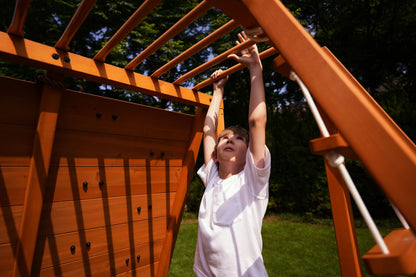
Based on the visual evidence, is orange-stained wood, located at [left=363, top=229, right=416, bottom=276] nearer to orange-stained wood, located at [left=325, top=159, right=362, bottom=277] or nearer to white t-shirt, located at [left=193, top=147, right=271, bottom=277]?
orange-stained wood, located at [left=325, top=159, right=362, bottom=277]

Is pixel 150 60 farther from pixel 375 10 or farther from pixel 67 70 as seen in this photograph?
pixel 375 10

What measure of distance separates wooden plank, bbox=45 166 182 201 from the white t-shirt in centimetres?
90

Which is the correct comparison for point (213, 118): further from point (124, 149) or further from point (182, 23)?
point (182, 23)

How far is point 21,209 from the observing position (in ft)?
5.45

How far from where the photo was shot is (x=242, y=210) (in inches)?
59.9

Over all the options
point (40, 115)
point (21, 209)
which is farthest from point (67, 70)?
point (21, 209)

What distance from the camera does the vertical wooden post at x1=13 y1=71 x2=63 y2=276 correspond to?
1.64m

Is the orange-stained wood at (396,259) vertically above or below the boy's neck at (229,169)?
below

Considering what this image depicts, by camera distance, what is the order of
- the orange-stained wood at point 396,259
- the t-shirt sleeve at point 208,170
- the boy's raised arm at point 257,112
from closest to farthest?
the orange-stained wood at point 396,259 → the boy's raised arm at point 257,112 → the t-shirt sleeve at point 208,170

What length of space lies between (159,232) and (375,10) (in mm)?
10319

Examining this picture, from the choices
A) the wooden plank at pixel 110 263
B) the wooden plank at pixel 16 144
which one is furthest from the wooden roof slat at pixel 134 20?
the wooden plank at pixel 110 263

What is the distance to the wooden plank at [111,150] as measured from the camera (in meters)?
1.85

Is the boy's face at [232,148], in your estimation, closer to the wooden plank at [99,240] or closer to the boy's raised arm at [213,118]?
the boy's raised arm at [213,118]

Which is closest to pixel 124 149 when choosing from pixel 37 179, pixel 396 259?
pixel 37 179
